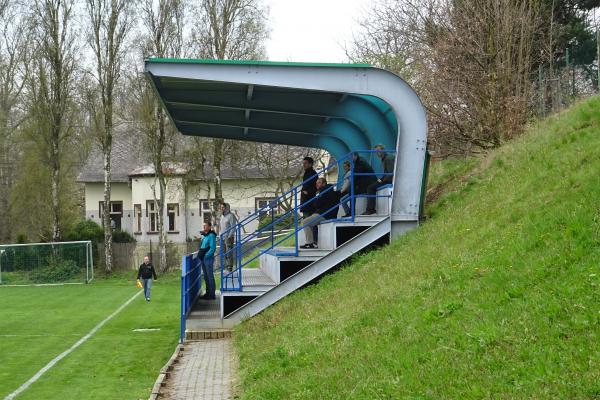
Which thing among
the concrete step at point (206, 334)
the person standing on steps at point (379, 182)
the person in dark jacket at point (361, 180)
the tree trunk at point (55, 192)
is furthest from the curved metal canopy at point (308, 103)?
the tree trunk at point (55, 192)

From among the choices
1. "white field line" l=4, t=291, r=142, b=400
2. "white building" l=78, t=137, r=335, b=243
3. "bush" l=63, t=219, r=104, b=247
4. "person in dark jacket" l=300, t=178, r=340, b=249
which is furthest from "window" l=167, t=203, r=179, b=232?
"person in dark jacket" l=300, t=178, r=340, b=249

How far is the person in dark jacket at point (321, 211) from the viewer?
17000 mm

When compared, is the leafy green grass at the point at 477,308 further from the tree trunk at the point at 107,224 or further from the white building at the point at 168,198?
the white building at the point at 168,198

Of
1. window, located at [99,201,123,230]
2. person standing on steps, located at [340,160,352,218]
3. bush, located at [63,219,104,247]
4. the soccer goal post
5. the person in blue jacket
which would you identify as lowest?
the soccer goal post

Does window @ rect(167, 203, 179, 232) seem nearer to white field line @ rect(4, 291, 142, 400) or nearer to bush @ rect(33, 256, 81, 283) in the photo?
bush @ rect(33, 256, 81, 283)

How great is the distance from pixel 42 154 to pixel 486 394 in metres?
47.7

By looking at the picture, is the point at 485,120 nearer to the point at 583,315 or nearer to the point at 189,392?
the point at 189,392

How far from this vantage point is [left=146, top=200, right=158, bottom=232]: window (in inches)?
2419

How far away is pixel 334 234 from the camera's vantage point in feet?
52.7

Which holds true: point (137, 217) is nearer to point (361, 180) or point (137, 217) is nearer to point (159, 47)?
point (159, 47)

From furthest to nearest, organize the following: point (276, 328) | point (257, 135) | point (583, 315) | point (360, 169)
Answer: point (257, 135)
point (360, 169)
point (276, 328)
point (583, 315)

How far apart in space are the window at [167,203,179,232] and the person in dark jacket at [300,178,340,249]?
44429 mm

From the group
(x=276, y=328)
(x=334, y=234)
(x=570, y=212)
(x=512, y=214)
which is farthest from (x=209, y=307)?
(x=570, y=212)

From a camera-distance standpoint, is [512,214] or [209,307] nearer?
[512,214]
